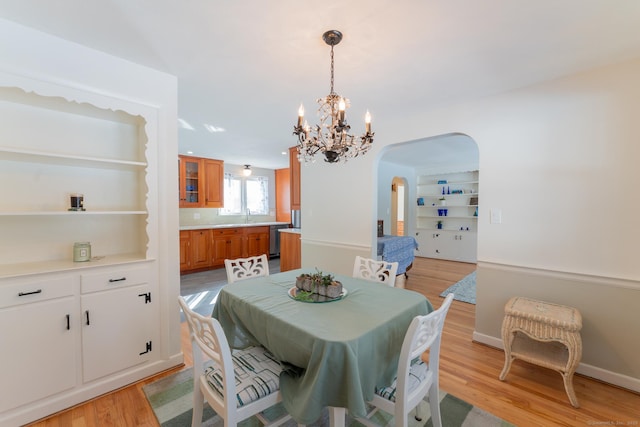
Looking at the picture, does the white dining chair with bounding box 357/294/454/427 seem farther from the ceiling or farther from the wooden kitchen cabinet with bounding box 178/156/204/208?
the wooden kitchen cabinet with bounding box 178/156/204/208

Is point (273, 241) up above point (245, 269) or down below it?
below

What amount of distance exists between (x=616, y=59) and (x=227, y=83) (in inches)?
116

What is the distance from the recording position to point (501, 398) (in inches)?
76.9

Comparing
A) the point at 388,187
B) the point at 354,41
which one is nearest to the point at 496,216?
the point at 354,41

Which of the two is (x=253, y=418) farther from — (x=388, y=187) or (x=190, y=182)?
(x=388, y=187)

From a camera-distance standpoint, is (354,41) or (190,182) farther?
(190,182)

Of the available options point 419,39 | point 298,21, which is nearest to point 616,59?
point 419,39

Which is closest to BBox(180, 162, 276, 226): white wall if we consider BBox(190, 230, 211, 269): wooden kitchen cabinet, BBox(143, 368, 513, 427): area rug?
BBox(190, 230, 211, 269): wooden kitchen cabinet

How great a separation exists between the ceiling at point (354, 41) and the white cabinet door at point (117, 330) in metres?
1.72

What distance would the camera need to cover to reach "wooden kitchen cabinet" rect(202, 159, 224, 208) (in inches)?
235

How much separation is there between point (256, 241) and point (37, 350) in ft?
15.6

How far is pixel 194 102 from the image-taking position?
282 cm

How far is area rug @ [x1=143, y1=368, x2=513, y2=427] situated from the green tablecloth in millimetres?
450

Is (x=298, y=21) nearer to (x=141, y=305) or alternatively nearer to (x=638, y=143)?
(x=141, y=305)
